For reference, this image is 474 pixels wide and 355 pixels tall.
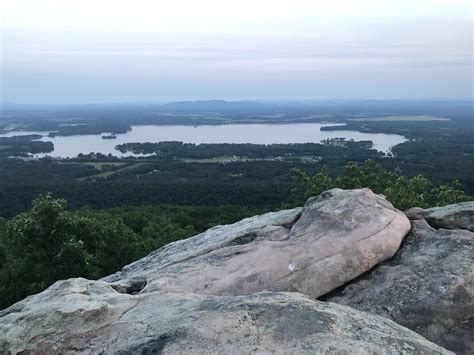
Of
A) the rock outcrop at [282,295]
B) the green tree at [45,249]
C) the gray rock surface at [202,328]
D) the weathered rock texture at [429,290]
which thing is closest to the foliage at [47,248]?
the green tree at [45,249]

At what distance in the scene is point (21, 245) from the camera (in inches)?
784

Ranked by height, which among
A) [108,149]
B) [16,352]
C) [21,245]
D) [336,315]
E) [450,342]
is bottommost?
[108,149]

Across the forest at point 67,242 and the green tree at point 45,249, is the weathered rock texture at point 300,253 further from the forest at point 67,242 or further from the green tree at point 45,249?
the forest at point 67,242

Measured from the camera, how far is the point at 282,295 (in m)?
7.46

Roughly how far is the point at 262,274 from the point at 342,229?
213cm

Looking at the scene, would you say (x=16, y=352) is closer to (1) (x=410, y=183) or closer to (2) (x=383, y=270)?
(2) (x=383, y=270)

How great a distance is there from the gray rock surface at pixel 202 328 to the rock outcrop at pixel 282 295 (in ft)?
0.06

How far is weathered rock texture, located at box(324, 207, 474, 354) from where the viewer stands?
8.32m

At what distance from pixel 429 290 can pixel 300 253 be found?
2.62m

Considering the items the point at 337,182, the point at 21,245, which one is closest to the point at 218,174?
the point at 337,182

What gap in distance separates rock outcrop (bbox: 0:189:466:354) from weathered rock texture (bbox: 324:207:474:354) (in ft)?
0.06

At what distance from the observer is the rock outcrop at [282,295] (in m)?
6.34

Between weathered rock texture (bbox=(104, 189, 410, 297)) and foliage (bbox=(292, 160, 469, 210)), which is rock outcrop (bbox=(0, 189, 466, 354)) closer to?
weathered rock texture (bbox=(104, 189, 410, 297))

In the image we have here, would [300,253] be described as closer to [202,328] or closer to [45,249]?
[202,328]
